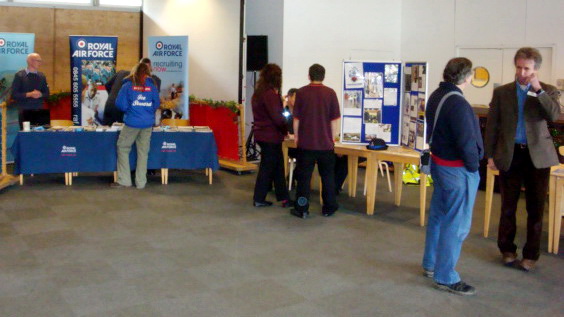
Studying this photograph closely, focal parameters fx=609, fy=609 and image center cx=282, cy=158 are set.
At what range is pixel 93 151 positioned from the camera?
712 centimetres

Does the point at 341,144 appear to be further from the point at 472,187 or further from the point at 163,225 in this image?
the point at 472,187

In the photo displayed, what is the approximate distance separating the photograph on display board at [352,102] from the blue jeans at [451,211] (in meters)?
2.28

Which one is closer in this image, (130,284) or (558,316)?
(558,316)

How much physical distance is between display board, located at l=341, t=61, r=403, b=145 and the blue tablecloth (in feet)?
6.88

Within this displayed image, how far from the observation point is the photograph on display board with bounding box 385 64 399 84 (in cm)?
600

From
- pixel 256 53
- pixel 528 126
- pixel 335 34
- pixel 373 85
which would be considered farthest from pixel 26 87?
pixel 528 126

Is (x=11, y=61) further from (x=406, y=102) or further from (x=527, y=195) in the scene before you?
(x=527, y=195)

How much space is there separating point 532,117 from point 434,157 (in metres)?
0.94

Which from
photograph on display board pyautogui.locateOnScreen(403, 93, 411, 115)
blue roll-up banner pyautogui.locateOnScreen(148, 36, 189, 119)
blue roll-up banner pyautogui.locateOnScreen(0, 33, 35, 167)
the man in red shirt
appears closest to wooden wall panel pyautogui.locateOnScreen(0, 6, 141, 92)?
blue roll-up banner pyautogui.locateOnScreen(0, 33, 35, 167)

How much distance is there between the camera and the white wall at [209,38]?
9078 millimetres

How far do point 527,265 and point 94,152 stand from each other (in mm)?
4892

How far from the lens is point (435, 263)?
4.01 metres

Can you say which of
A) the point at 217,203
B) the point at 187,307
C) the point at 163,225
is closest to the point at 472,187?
the point at 187,307

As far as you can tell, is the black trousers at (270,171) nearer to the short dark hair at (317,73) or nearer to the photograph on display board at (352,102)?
the photograph on display board at (352,102)
